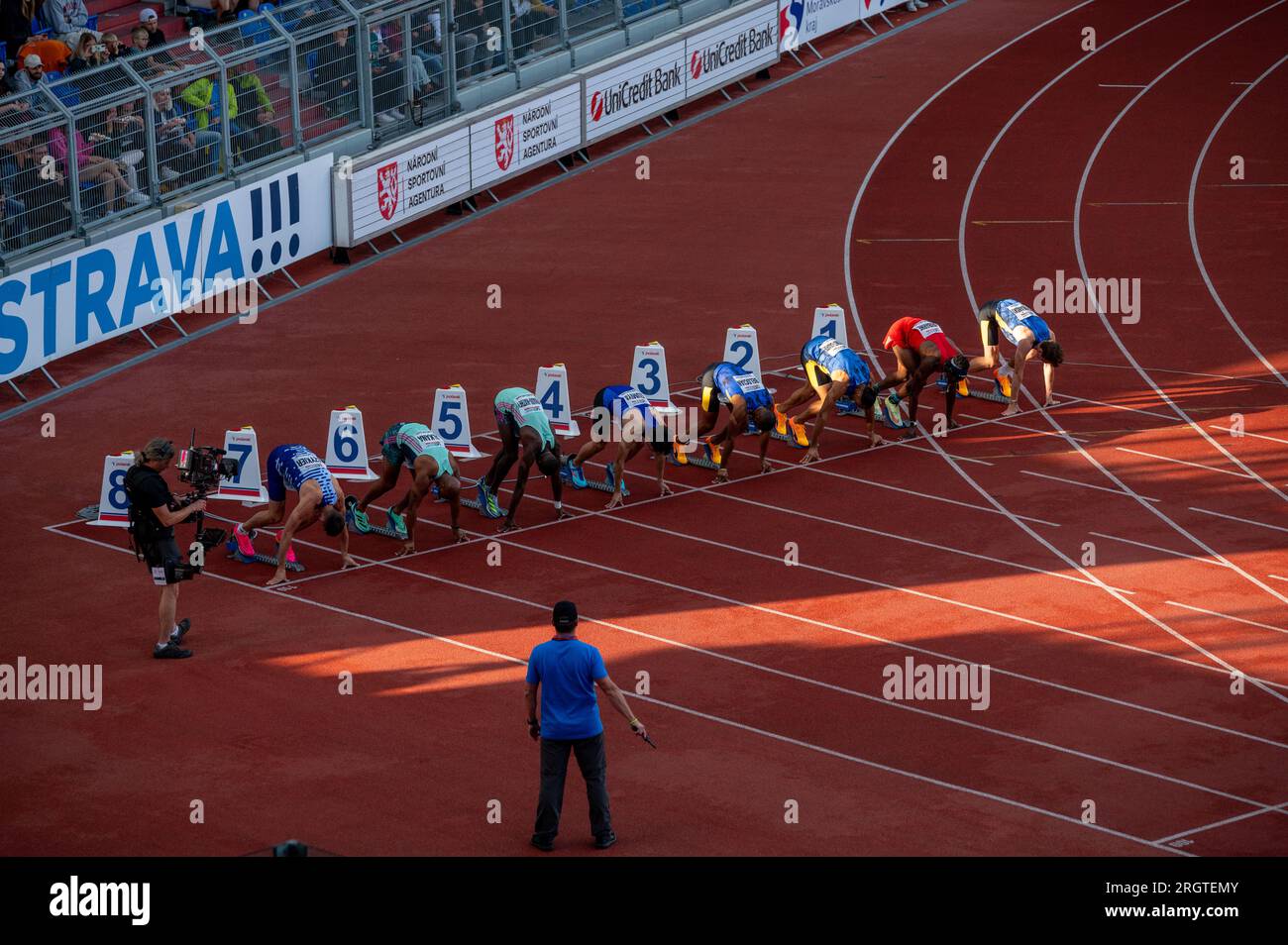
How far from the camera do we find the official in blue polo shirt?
11.9 metres

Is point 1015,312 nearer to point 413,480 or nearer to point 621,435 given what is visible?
point 621,435

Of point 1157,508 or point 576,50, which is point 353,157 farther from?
point 1157,508

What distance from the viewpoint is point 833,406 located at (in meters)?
20.8

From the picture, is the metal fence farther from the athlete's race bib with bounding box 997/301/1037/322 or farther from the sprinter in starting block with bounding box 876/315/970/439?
the athlete's race bib with bounding box 997/301/1037/322

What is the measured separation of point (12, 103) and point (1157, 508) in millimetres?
12997

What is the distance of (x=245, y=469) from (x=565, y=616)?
7741mm

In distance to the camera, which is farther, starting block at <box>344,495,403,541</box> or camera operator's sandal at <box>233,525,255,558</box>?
starting block at <box>344,495,403,541</box>

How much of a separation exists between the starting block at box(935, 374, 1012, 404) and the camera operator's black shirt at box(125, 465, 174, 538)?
979 centimetres

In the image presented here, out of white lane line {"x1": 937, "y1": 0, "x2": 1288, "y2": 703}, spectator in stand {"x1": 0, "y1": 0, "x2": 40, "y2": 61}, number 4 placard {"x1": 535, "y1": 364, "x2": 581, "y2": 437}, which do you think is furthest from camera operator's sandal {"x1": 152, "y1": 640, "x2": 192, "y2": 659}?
spectator in stand {"x1": 0, "y1": 0, "x2": 40, "y2": 61}

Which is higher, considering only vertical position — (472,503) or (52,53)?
(52,53)

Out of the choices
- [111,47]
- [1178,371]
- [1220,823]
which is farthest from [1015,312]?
[111,47]

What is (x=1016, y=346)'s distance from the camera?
21609 mm

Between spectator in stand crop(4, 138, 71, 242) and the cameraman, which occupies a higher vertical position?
spectator in stand crop(4, 138, 71, 242)

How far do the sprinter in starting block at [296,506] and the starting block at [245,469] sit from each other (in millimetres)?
953
